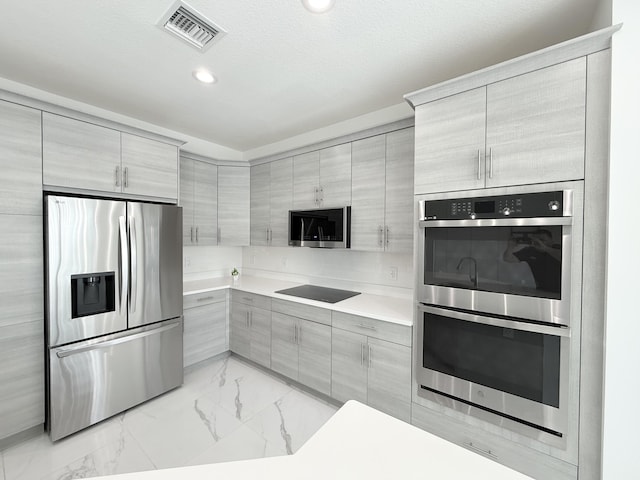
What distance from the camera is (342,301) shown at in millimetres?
2445

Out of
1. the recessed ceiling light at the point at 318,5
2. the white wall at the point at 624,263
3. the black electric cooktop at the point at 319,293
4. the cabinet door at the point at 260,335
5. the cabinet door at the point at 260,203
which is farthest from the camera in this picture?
the cabinet door at the point at 260,203

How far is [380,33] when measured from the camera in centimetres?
157

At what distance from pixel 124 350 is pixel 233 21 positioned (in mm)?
2463

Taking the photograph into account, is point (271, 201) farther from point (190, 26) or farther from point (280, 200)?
point (190, 26)

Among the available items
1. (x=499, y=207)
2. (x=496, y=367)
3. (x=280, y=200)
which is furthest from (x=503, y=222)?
(x=280, y=200)

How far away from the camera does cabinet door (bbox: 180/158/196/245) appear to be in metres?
→ 3.00

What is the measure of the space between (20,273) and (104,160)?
0.97 meters

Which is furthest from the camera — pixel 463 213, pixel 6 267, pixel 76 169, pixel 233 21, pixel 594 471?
pixel 76 169

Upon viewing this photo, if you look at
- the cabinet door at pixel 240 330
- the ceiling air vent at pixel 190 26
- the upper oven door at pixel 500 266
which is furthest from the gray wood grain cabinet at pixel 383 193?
the cabinet door at pixel 240 330

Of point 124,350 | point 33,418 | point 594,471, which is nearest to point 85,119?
point 124,350

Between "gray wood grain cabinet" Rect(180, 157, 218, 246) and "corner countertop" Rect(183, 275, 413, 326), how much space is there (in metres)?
0.53

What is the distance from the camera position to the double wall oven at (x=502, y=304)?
1.38m

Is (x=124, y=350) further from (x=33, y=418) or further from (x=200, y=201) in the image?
(x=200, y=201)

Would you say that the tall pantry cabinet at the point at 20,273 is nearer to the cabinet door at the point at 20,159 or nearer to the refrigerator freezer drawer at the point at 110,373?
the cabinet door at the point at 20,159
